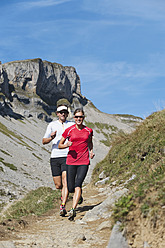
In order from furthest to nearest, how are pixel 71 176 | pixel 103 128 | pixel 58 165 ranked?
pixel 103 128
pixel 58 165
pixel 71 176

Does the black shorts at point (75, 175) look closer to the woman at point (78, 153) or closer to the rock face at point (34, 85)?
the woman at point (78, 153)

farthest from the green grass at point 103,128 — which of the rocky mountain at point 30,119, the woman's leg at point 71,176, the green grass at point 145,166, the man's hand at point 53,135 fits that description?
the woman's leg at point 71,176

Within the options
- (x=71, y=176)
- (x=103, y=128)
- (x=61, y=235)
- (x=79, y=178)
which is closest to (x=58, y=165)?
(x=71, y=176)

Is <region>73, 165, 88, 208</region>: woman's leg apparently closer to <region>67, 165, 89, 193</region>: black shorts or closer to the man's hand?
<region>67, 165, 89, 193</region>: black shorts

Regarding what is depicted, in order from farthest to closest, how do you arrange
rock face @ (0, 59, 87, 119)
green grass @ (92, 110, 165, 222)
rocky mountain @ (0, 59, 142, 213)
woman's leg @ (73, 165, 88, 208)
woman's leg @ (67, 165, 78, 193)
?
rock face @ (0, 59, 87, 119) < rocky mountain @ (0, 59, 142, 213) < woman's leg @ (67, 165, 78, 193) < woman's leg @ (73, 165, 88, 208) < green grass @ (92, 110, 165, 222)

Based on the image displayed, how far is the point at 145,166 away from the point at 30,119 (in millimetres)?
134873

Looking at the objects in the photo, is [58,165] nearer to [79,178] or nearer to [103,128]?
[79,178]

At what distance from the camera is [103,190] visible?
11.1 meters

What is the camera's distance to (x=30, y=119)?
140 m

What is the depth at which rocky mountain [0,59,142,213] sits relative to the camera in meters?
59.2

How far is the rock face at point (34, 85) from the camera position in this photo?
145 m

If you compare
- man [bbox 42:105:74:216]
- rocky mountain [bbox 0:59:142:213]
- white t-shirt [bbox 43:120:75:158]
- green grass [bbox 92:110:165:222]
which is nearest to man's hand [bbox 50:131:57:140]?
man [bbox 42:105:74:216]

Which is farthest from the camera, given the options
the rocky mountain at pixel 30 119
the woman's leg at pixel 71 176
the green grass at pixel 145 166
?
the rocky mountain at pixel 30 119

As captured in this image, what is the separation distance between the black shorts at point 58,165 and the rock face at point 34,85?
392 feet
